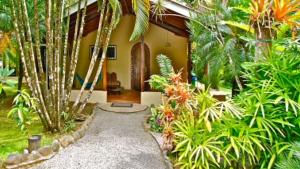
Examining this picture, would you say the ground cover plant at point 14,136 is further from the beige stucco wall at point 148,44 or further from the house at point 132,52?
the beige stucco wall at point 148,44

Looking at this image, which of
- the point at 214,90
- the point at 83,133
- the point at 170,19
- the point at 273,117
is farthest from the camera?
the point at 214,90

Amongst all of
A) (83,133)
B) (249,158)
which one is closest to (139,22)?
(83,133)

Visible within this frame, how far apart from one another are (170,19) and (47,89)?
20.1 feet

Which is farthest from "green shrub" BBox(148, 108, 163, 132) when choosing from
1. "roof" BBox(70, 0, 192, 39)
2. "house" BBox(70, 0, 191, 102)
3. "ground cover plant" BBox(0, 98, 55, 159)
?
"roof" BBox(70, 0, 192, 39)

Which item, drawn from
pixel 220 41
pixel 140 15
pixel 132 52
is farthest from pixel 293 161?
pixel 132 52

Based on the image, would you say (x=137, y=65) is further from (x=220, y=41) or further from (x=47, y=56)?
(x=47, y=56)

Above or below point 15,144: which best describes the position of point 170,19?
above

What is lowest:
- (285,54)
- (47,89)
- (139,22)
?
(47,89)

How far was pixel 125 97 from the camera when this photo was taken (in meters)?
13.1

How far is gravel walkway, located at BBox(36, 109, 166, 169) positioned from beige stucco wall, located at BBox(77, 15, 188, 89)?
4829 mm

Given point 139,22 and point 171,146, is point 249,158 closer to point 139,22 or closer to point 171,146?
point 171,146

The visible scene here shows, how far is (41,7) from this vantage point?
32.6 ft

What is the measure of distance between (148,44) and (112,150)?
294 inches

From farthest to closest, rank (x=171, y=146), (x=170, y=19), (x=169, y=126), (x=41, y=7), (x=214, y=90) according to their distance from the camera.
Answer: (x=214, y=90)
(x=170, y=19)
(x=41, y=7)
(x=171, y=146)
(x=169, y=126)
